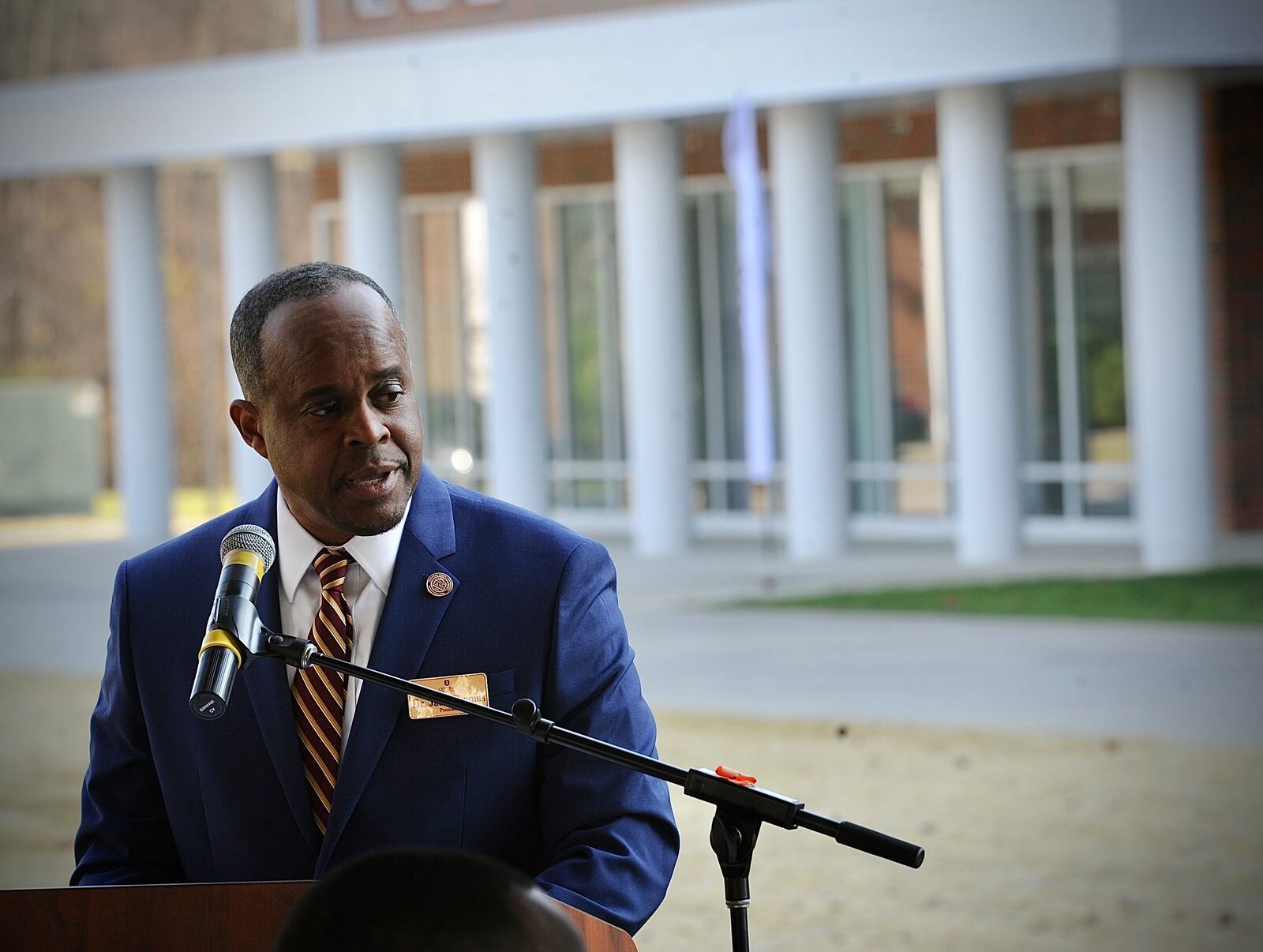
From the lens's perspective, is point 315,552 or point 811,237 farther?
point 811,237

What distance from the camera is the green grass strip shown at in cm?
1079

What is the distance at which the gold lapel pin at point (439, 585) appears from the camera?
2180 mm

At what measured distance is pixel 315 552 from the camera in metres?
2.21

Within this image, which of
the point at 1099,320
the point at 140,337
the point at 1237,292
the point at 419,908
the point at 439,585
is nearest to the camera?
the point at 419,908

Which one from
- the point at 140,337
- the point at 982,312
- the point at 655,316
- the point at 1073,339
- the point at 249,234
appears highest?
the point at 249,234

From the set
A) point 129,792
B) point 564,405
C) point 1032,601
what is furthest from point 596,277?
point 129,792

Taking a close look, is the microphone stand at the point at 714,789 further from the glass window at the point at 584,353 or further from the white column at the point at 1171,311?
the glass window at the point at 584,353

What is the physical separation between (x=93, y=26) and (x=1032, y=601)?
2747 cm

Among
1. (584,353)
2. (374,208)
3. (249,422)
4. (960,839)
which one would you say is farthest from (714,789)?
(584,353)

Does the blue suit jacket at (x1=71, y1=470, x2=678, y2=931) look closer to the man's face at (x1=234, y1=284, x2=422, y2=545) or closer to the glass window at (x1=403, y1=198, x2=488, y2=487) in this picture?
the man's face at (x1=234, y1=284, x2=422, y2=545)

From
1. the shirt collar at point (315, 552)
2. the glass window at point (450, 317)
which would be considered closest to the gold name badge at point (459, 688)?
the shirt collar at point (315, 552)

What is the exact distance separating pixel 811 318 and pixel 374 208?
420cm

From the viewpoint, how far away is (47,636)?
38.9 feet

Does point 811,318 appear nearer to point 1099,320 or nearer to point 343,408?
point 1099,320
